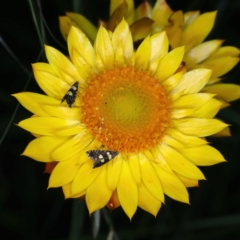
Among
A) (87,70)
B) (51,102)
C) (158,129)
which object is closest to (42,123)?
(51,102)

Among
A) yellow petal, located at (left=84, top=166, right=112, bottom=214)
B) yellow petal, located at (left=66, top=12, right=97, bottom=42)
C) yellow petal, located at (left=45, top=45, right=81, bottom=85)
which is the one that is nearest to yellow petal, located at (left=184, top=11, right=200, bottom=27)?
yellow petal, located at (left=66, top=12, right=97, bottom=42)

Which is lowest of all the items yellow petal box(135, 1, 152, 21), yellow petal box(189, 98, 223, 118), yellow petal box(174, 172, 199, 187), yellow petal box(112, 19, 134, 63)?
yellow petal box(174, 172, 199, 187)

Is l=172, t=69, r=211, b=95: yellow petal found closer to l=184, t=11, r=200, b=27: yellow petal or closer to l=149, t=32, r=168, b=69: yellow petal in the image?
l=149, t=32, r=168, b=69: yellow petal

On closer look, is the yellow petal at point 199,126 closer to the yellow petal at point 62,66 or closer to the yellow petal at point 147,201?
the yellow petal at point 147,201

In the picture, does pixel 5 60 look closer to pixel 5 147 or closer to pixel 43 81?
pixel 5 147

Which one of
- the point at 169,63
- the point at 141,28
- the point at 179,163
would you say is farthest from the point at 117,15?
the point at 179,163

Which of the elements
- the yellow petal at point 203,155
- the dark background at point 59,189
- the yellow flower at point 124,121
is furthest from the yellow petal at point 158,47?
the dark background at point 59,189
